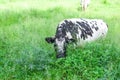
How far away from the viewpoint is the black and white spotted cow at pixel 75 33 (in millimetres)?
7359

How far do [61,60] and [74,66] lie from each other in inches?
15.7

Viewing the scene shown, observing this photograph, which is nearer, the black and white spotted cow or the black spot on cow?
the black and white spotted cow

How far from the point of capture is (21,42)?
8.48m

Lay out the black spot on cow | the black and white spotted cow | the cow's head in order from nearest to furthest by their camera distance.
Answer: the cow's head < the black and white spotted cow < the black spot on cow

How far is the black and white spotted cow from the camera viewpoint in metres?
7.36

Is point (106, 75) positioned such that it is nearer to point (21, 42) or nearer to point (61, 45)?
point (61, 45)

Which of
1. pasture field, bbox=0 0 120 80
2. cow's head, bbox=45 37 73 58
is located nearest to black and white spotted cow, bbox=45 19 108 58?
cow's head, bbox=45 37 73 58

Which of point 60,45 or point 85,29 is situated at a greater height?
point 85,29

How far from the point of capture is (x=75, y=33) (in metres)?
7.89

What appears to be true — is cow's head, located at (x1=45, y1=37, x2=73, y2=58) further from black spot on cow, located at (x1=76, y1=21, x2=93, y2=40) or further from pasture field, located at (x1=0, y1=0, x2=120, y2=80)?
black spot on cow, located at (x1=76, y1=21, x2=93, y2=40)

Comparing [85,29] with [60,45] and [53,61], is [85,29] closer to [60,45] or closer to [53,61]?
[60,45]

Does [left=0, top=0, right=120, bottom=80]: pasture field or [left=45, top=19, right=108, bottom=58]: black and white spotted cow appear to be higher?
[left=45, top=19, right=108, bottom=58]: black and white spotted cow

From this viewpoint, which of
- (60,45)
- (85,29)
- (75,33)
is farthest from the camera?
(85,29)

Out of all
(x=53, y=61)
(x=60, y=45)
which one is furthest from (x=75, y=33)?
(x=53, y=61)
